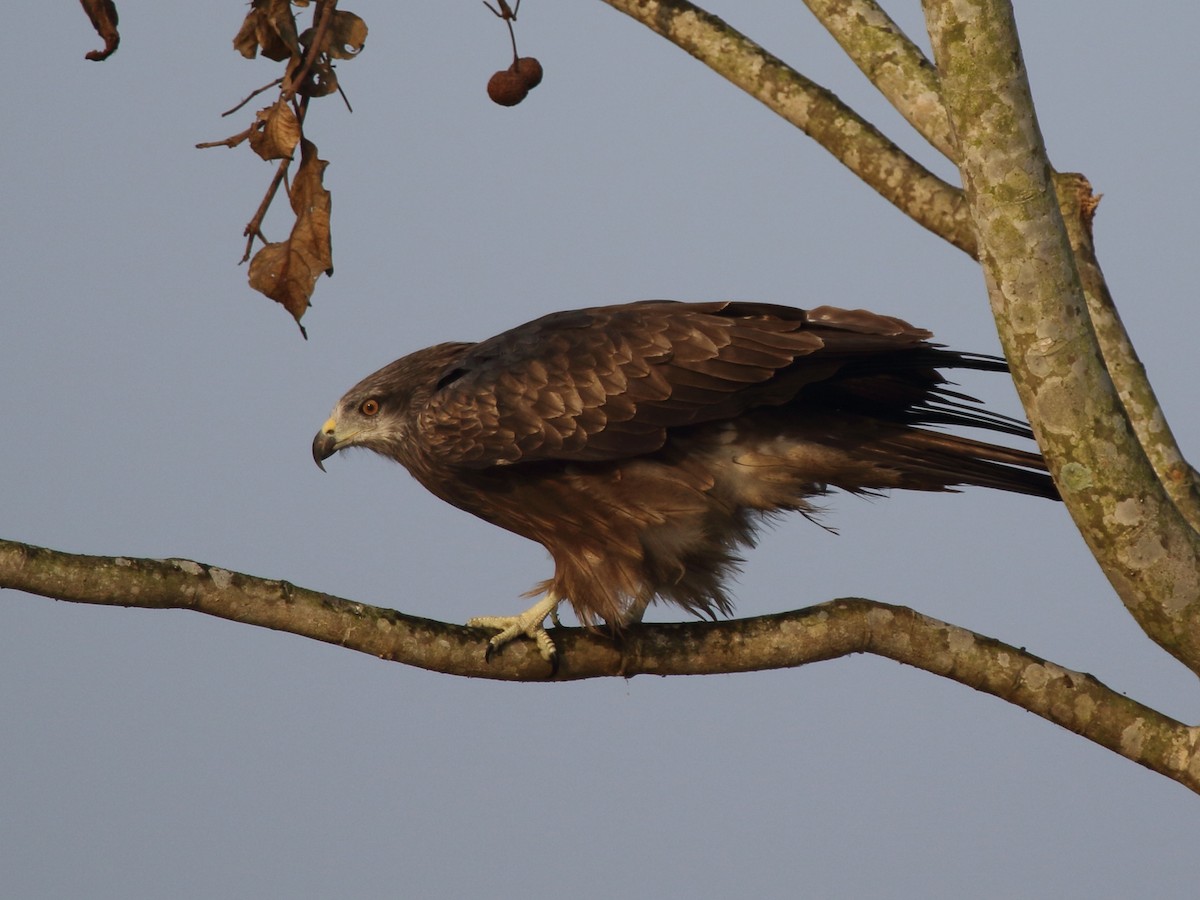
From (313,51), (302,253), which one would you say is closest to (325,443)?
(302,253)

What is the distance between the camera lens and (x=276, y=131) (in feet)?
16.7

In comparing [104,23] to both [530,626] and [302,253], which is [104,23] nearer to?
[302,253]

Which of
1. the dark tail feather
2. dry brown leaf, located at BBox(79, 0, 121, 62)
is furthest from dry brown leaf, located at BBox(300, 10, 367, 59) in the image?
the dark tail feather

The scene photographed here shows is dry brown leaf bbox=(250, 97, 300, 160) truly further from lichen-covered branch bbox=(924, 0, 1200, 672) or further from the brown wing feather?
lichen-covered branch bbox=(924, 0, 1200, 672)

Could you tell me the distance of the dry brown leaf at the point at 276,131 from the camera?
507cm

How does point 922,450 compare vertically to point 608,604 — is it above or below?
above

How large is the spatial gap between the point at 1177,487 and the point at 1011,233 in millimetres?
1569

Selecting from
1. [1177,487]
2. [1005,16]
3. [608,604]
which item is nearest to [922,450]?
[1177,487]

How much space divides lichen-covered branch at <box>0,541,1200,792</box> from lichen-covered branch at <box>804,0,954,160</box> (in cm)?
205

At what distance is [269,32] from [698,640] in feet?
8.78

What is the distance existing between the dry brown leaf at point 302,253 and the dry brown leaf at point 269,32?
394 millimetres

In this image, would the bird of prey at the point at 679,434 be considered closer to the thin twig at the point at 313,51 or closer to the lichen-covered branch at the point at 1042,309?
the lichen-covered branch at the point at 1042,309

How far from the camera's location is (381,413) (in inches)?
256

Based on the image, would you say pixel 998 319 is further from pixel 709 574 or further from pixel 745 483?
pixel 709 574
